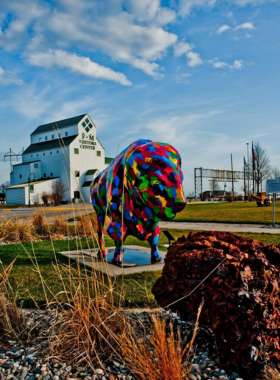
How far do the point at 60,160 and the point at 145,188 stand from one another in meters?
39.9

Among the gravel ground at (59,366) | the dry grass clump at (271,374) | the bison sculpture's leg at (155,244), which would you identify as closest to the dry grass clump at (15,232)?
the bison sculpture's leg at (155,244)

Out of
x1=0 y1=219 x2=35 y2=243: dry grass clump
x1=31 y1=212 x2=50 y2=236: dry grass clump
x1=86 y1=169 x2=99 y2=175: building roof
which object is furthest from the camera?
x1=86 y1=169 x2=99 y2=175: building roof

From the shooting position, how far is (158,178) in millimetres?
4027

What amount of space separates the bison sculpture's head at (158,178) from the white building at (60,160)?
36595mm

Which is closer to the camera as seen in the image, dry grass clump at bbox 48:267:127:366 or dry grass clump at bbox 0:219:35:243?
dry grass clump at bbox 48:267:127:366

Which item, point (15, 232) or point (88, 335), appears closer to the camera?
point (88, 335)

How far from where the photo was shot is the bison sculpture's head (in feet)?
13.2

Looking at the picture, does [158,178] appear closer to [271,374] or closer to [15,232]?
[271,374]

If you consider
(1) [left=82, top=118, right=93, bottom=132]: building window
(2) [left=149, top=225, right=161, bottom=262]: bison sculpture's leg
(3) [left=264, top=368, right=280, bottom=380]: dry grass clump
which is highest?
(1) [left=82, top=118, right=93, bottom=132]: building window

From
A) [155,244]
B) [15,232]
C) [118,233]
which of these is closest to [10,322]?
[118,233]

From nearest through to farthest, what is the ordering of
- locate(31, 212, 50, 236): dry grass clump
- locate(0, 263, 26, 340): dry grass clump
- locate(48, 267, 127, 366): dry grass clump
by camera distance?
locate(48, 267, 127, 366): dry grass clump
locate(0, 263, 26, 340): dry grass clump
locate(31, 212, 50, 236): dry grass clump

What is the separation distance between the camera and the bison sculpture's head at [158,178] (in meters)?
4.02

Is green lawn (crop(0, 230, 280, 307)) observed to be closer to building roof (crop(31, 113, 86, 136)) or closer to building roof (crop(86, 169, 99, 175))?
building roof (crop(86, 169, 99, 175))

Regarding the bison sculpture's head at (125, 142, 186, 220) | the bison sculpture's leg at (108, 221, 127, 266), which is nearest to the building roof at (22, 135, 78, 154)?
the bison sculpture's leg at (108, 221, 127, 266)
